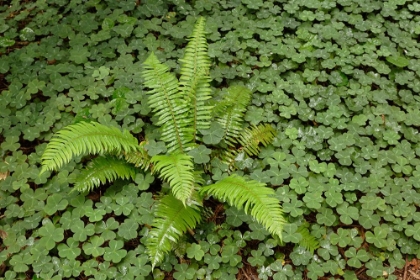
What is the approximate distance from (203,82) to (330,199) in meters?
1.63

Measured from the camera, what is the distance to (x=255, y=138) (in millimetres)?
3984

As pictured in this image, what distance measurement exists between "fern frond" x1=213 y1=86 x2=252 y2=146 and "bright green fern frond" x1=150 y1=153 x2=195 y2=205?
69cm

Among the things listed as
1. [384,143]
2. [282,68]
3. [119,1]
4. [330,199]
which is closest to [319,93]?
[282,68]

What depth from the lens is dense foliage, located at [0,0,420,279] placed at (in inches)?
137

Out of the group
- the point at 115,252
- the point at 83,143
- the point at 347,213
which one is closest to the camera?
the point at 83,143

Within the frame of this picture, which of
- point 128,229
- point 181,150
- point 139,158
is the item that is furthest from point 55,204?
point 181,150

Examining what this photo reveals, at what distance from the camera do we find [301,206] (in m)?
3.68

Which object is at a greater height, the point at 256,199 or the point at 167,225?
the point at 256,199

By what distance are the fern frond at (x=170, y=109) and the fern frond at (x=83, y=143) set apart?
0.35 meters

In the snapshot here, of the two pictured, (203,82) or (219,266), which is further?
(203,82)

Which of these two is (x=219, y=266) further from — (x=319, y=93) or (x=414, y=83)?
(x=414, y=83)

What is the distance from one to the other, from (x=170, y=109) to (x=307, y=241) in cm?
174

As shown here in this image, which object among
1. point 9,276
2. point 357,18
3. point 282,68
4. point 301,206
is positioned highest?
point 357,18

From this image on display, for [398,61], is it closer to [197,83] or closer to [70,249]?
[197,83]
